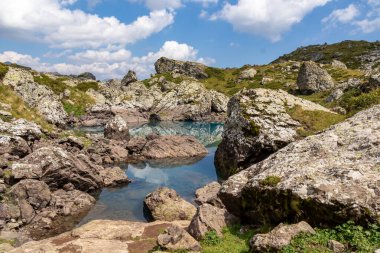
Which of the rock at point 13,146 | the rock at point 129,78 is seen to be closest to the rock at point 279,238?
the rock at point 13,146

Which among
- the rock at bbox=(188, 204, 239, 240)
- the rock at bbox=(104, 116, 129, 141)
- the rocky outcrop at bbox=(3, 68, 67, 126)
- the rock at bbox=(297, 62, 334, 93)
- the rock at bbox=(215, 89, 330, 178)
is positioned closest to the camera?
the rock at bbox=(188, 204, 239, 240)

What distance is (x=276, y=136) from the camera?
37.6m

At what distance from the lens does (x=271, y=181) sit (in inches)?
787

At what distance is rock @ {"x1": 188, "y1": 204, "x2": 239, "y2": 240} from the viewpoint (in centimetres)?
2042

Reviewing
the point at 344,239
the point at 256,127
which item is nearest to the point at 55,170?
the point at 256,127

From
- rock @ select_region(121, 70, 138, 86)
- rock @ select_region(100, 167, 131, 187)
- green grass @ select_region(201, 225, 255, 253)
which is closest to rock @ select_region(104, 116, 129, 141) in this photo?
rock @ select_region(100, 167, 131, 187)

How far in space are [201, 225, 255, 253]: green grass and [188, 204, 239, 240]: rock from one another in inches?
15.5

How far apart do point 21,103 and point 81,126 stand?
132 feet

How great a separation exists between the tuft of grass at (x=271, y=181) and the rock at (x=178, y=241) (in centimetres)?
489

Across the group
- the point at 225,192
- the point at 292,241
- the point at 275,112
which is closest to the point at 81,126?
the point at 275,112

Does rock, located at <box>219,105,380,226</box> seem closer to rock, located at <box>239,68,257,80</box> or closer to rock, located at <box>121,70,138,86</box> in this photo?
rock, located at <box>239,68,257,80</box>

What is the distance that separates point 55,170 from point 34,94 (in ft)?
253

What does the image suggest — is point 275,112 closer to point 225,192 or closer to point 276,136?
point 276,136

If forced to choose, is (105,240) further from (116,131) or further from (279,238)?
(116,131)
